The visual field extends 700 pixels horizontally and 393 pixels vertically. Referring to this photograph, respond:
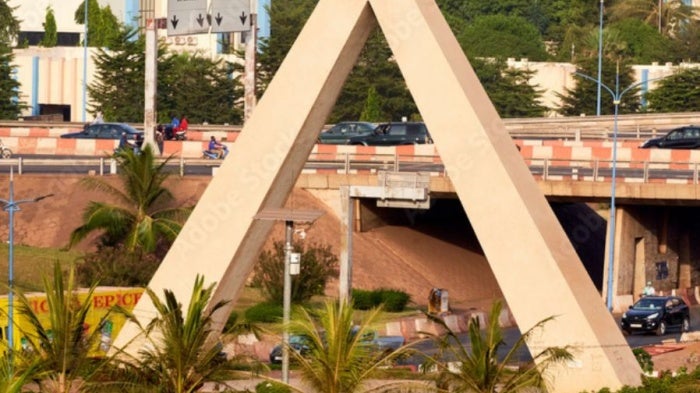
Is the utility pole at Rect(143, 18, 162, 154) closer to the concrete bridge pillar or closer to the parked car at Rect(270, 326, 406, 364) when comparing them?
the concrete bridge pillar

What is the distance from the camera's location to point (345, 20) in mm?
30125

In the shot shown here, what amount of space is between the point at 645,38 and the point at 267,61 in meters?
42.1

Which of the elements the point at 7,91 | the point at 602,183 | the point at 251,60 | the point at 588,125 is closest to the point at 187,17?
the point at 251,60

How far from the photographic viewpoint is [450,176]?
29766mm

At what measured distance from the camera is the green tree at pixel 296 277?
49.5m

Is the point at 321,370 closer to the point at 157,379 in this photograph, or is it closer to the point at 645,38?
the point at 157,379

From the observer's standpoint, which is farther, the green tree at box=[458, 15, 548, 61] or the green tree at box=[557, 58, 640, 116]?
the green tree at box=[458, 15, 548, 61]

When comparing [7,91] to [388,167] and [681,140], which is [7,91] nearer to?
[681,140]

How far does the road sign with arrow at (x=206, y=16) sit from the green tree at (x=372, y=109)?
38731 millimetres

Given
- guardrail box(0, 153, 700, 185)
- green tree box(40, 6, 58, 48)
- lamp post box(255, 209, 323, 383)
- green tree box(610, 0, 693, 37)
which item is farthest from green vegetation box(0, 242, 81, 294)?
green tree box(610, 0, 693, 37)

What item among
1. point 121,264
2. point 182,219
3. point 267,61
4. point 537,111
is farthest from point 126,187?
point 537,111

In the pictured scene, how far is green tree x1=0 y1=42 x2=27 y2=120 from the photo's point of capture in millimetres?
103562

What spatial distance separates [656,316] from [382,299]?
26.3 feet

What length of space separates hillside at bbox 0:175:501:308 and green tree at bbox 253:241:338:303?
3172 mm
